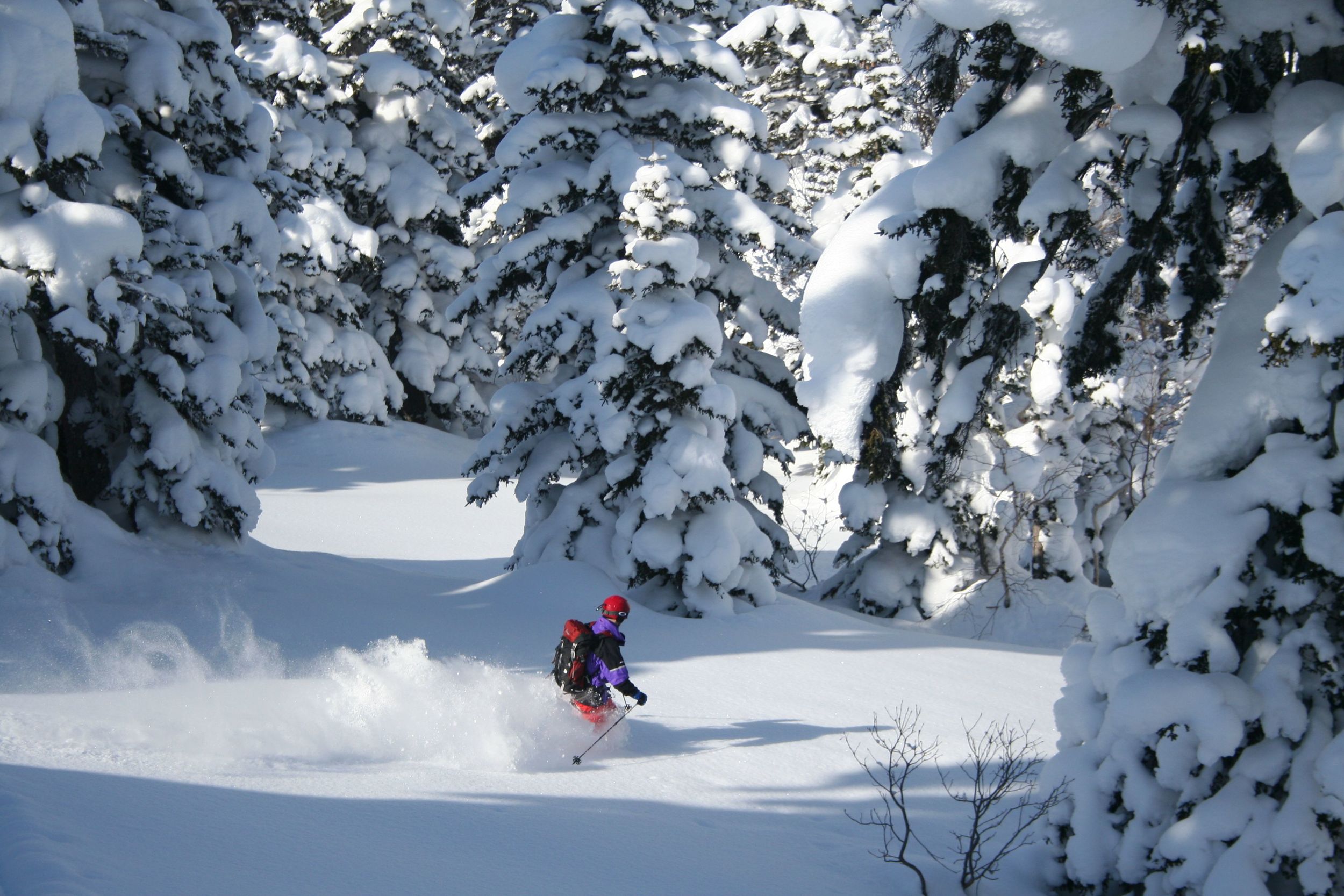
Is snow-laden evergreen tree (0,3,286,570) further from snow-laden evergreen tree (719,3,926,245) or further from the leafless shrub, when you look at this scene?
the leafless shrub

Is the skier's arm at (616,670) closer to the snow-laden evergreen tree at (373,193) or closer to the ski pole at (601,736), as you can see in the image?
the ski pole at (601,736)

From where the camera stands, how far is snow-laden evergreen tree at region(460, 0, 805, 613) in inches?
487

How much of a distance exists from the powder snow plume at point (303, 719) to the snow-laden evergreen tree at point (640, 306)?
4093 mm

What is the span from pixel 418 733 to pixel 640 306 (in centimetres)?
624

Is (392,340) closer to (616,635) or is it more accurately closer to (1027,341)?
(616,635)

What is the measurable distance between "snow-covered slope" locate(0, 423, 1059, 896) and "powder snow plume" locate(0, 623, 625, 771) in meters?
0.02

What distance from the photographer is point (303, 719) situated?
745 centimetres

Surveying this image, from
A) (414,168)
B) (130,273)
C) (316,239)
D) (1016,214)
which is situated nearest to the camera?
(1016,214)

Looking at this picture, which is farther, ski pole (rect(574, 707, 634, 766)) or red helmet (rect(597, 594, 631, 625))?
red helmet (rect(597, 594, 631, 625))

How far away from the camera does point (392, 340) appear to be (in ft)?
97.1

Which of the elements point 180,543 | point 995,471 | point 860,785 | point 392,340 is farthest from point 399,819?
point 392,340

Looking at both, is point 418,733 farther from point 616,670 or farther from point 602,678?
point 616,670

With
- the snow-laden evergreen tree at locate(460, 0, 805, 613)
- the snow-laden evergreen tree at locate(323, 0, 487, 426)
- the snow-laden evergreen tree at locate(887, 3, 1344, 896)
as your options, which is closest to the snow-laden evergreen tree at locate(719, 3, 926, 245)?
the snow-laden evergreen tree at locate(460, 0, 805, 613)

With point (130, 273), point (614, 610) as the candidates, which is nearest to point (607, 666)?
point (614, 610)
